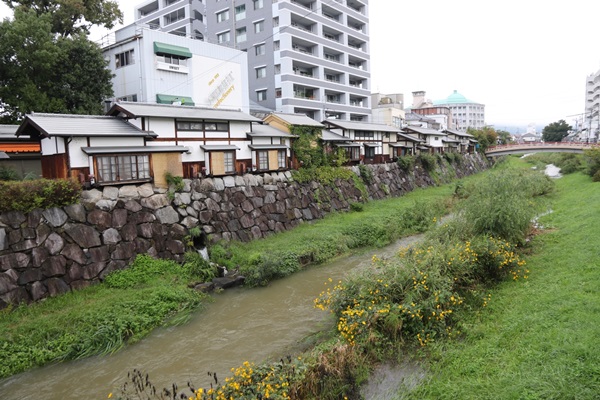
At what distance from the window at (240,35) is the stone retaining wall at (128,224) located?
89.2 ft

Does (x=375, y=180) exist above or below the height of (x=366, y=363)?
above

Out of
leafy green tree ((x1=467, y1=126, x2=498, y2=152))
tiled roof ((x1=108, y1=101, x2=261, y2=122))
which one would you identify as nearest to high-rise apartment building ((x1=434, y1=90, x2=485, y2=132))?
leafy green tree ((x1=467, y1=126, x2=498, y2=152))

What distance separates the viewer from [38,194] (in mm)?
14453

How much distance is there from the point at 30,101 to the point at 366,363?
82.8ft

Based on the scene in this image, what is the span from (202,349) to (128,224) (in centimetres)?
785

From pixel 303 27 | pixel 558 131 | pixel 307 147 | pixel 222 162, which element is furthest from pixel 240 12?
pixel 558 131

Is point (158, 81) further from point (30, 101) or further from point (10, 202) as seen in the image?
point (10, 202)

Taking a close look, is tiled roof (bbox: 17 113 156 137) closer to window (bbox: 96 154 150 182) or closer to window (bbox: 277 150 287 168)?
window (bbox: 96 154 150 182)

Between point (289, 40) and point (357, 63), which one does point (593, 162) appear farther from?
point (357, 63)

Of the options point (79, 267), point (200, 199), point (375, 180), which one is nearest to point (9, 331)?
point (79, 267)

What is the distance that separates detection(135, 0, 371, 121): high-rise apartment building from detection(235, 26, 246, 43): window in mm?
120

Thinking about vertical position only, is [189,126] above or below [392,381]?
above

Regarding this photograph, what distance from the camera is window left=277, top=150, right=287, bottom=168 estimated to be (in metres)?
26.9

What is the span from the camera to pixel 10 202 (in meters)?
13.7
